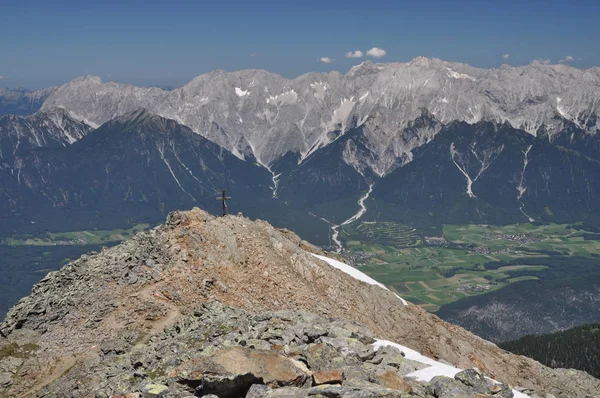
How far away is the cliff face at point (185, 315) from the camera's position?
35.4 m

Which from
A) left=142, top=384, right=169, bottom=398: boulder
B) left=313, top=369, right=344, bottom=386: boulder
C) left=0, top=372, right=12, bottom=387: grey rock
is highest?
left=313, top=369, right=344, bottom=386: boulder

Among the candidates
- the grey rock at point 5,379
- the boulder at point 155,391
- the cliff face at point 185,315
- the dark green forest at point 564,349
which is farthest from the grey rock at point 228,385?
the dark green forest at point 564,349

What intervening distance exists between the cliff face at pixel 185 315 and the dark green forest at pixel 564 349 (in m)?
126

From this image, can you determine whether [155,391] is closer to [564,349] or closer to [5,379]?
[5,379]

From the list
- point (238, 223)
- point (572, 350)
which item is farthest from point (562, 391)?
point (572, 350)

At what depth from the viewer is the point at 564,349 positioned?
184 metres

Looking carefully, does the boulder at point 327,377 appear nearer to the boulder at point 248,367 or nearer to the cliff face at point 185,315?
the boulder at point 248,367

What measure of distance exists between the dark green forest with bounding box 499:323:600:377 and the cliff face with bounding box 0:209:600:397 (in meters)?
126

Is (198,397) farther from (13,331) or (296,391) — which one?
(13,331)

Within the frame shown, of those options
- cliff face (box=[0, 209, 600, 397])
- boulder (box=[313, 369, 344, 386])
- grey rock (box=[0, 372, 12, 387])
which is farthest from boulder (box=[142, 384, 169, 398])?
grey rock (box=[0, 372, 12, 387])

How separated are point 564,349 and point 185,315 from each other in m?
175

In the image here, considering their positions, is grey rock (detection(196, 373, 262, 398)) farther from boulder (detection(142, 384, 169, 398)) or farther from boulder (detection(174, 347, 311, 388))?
boulder (detection(142, 384, 169, 398))

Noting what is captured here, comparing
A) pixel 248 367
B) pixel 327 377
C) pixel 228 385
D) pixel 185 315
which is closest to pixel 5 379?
pixel 185 315

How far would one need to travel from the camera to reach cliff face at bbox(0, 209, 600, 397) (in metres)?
35.4
